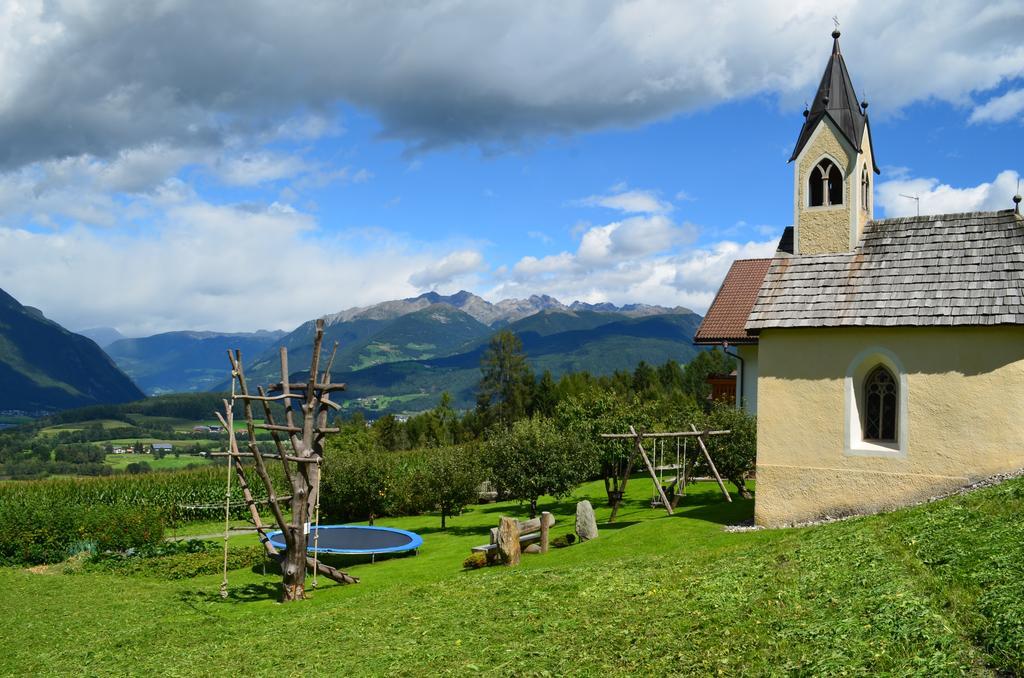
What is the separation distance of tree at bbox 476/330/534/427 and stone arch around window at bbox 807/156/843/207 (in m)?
54.2

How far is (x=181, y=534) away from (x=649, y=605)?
3431 cm

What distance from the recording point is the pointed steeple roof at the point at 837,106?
2339cm

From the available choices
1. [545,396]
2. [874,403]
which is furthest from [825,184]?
[545,396]

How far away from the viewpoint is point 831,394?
2094cm

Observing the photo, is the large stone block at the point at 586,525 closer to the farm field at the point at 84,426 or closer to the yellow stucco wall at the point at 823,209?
the yellow stucco wall at the point at 823,209

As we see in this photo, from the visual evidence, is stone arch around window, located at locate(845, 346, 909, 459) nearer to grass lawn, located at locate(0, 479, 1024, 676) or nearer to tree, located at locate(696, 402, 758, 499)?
grass lawn, located at locate(0, 479, 1024, 676)

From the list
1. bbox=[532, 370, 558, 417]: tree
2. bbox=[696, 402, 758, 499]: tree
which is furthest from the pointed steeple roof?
bbox=[532, 370, 558, 417]: tree

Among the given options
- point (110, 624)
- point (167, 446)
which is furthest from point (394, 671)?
point (167, 446)

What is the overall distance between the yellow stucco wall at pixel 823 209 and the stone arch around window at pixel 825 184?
0.41 feet

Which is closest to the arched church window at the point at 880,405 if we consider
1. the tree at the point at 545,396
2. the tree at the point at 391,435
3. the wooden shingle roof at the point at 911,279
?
the wooden shingle roof at the point at 911,279

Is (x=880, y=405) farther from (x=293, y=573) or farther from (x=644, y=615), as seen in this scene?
(x=293, y=573)

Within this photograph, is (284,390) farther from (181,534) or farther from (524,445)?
(181,534)

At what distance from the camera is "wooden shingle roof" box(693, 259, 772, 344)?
3866 centimetres

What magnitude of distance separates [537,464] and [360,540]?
7.77 m
